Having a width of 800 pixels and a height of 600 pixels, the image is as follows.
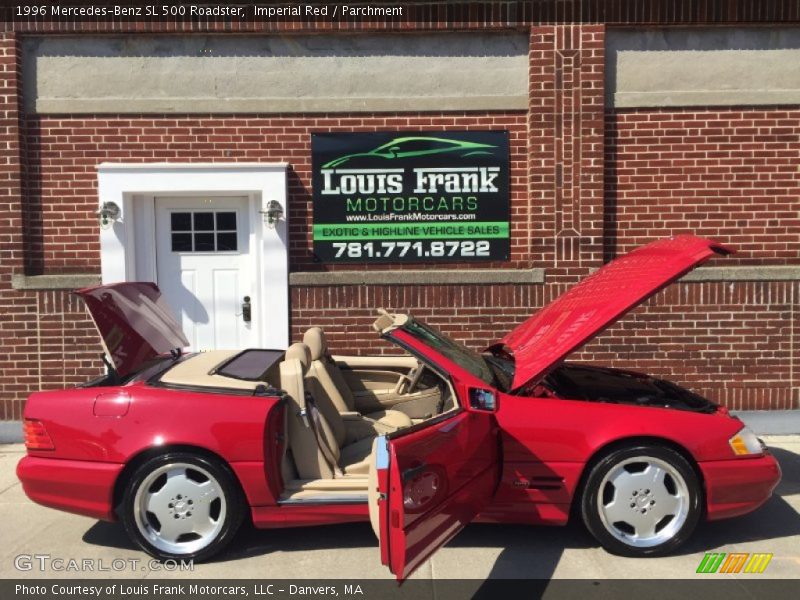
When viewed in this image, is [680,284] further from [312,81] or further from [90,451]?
[90,451]

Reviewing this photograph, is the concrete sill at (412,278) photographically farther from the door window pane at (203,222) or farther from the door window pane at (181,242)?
the door window pane at (181,242)

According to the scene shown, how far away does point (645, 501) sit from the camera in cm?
408

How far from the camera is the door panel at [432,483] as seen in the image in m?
3.22

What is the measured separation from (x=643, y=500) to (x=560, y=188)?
3.80 meters

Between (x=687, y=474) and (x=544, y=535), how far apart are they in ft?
3.15

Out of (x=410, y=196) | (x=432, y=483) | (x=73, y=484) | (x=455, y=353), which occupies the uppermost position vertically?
(x=410, y=196)

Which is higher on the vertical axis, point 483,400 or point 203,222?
point 203,222

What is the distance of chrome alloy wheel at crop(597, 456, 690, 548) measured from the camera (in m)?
4.07

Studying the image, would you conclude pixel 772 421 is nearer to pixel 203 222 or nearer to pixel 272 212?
pixel 272 212

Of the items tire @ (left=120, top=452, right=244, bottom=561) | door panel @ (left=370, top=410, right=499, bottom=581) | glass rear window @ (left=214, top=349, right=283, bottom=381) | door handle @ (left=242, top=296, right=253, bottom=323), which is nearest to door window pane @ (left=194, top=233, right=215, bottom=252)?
door handle @ (left=242, top=296, right=253, bottom=323)

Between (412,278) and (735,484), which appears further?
(412,278)

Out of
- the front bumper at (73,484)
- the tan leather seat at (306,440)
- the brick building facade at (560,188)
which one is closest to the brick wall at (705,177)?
the brick building facade at (560,188)

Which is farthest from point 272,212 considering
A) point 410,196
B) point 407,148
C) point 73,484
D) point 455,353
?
point 73,484

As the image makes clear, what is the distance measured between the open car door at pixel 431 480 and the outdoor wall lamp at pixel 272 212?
371cm
